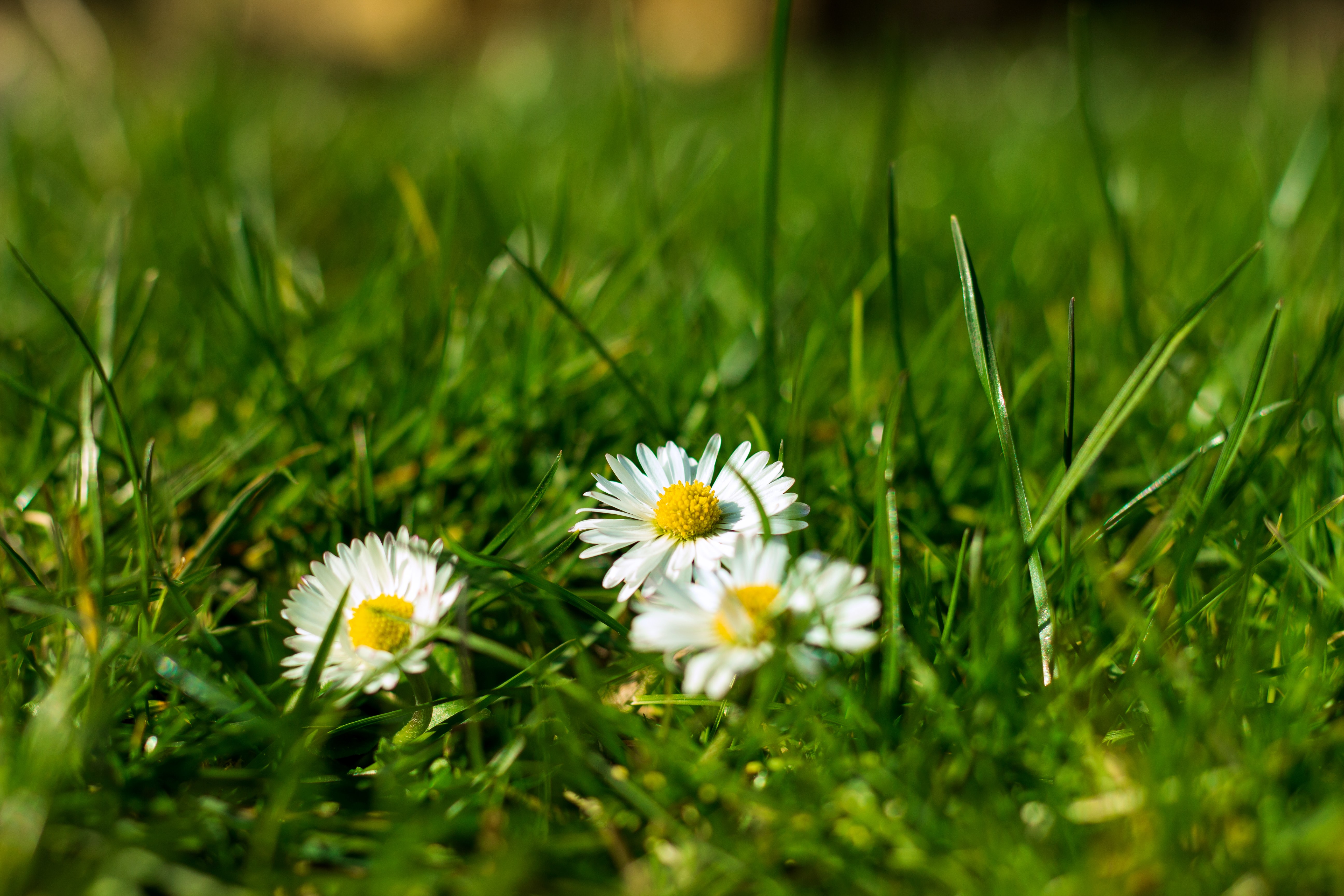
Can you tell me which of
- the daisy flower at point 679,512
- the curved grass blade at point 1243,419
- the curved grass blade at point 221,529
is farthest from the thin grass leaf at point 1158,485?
the curved grass blade at point 221,529

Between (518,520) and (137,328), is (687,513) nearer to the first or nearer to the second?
(518,520)

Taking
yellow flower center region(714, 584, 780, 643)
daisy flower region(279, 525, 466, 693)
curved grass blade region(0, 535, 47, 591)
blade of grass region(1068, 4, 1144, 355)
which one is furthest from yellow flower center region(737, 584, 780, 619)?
blade of grass region(1068, 4, 1144, 355)

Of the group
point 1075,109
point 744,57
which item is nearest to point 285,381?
point 1075,109

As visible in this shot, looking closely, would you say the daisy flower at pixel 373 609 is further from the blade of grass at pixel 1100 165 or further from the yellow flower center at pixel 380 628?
the blade of grass at pixel 1100 165

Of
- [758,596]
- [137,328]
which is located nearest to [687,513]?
[758,596]

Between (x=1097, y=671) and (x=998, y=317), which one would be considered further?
(x=998, y=317)

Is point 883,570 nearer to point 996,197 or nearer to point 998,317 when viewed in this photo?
point 998,317
